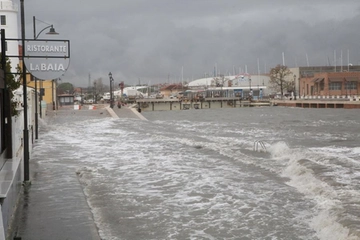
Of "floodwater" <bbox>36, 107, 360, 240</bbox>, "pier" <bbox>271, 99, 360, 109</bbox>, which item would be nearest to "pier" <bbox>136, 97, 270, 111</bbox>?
"pier" <bbox>271, 99, 360, 109</bbox>

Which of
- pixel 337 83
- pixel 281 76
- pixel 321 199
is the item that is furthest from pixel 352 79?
pixel 321 199

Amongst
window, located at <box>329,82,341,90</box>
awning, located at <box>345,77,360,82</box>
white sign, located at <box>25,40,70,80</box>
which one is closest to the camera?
white sign, located at <box>25,40,70,80</box>

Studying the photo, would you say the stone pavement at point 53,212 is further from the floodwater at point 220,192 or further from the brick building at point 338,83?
the brick building at point 338,83

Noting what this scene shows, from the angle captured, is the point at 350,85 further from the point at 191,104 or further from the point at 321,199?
the point at 321,199

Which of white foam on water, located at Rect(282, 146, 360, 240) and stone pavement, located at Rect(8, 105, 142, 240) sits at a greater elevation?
stone pavement, located at Rect(8, 105, 142, 240)

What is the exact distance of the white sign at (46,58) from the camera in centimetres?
1196

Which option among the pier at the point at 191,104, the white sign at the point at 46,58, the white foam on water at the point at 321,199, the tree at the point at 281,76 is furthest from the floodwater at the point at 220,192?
the tree at the point at 281,76

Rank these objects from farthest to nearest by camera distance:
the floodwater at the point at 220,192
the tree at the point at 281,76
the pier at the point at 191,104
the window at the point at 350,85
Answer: the tree at the point at 281,76 < the pier at the point at 191,104 < the window at the point at 350,85 < the floodwater at the point at 220,192

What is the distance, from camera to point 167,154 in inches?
816

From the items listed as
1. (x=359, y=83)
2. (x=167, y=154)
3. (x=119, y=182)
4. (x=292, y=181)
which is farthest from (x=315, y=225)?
(x=359, y=83)

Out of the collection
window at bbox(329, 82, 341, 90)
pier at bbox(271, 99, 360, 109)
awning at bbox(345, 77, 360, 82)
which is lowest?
pier at bbox(271, 99, 360, 109)

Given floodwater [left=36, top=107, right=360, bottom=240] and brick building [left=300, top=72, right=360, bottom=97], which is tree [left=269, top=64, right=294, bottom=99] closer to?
brick building [left=300, top=72, right=360, bottom=97]

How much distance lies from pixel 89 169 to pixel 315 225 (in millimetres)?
8466

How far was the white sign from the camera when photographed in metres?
12.0
